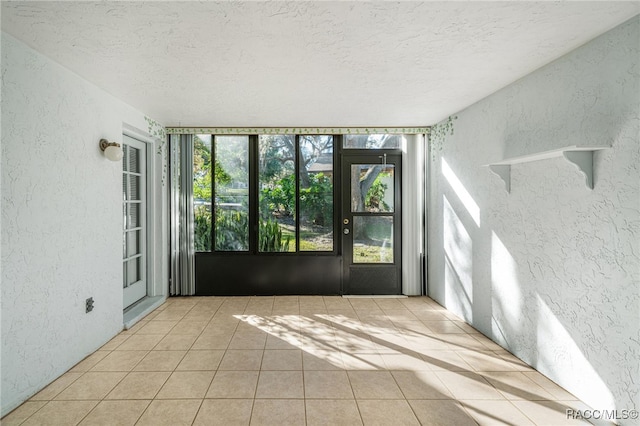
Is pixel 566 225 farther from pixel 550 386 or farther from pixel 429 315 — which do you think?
pixel 429 315

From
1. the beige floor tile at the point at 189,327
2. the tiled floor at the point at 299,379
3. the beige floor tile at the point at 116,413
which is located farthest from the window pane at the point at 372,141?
the beige floor tile at the point at 116,413

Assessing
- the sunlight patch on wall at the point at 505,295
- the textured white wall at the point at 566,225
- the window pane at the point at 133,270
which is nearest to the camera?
the textured white wall at the point at 566,225

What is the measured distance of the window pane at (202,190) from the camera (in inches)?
179

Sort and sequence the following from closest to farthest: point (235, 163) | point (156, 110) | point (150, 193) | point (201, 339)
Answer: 1. point (201, 339)
2. point (156, 110)
3. point (150, 193)
4. point (235, 163)

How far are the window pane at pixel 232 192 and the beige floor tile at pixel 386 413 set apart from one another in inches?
116

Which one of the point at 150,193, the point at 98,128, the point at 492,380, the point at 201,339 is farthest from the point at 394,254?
the point at 98,128

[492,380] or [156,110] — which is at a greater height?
[156,110]

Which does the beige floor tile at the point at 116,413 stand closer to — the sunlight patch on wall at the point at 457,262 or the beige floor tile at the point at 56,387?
the beige floor tile at the point at 56,387

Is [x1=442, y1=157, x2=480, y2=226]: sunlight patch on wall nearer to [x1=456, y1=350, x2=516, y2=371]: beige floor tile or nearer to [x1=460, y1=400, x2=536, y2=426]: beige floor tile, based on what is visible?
[x1=456, y1=350, x2=516, y2=371]: beige floor tile

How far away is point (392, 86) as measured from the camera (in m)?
2.87

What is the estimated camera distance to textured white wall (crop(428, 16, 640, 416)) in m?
1.85

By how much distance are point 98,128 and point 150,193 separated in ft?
4.63

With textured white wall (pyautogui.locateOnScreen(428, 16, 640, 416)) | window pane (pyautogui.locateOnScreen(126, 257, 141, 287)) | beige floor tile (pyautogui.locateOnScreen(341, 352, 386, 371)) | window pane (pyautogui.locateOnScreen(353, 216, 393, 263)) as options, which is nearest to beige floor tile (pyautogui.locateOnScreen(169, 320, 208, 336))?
window pane (pyautogui.locateOnScreen(126, 257, 141, 287))

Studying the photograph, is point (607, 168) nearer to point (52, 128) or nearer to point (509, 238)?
point (509, 238)
